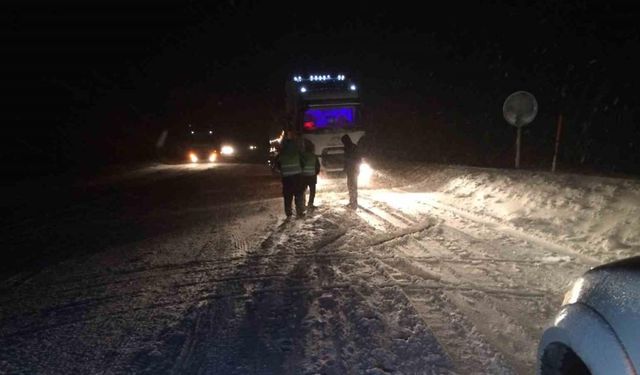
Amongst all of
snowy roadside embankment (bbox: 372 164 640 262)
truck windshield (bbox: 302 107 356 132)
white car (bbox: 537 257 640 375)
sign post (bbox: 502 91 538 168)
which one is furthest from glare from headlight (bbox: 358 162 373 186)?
white car (bbox: 537 257 640 375)

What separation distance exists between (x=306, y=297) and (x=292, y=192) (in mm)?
5398

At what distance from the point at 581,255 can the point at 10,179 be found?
2835cm

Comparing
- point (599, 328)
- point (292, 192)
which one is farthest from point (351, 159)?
point (599, 328)

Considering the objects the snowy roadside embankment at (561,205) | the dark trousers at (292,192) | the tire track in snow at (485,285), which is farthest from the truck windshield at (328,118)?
the tire track in snow at (485,285)

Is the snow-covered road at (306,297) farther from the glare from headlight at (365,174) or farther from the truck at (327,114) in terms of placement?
the truck at (327,114)

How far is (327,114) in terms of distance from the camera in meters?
19.5

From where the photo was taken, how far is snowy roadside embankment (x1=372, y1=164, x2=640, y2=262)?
7734mm

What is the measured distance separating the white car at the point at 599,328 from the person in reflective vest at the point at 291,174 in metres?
8.43

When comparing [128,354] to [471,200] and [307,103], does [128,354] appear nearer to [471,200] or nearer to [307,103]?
[471,200]

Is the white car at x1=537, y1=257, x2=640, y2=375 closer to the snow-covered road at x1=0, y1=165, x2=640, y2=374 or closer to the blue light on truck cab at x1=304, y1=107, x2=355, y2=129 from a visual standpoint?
the snow-covered road at x1=0, y1=165, x2=640, y2=374

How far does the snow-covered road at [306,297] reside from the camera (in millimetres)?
4527

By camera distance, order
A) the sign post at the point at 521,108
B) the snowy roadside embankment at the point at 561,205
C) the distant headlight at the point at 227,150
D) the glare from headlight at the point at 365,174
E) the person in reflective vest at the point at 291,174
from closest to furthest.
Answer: the snowy roadside embankment at the point at 561,205
the person in reflective vest at the point at 291,174
the sign post at the point at 521,108
the glare from headlight at the point at 365,174
the distant headlight at the point at 227,150

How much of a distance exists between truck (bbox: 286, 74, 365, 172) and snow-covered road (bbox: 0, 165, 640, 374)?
8789 mm

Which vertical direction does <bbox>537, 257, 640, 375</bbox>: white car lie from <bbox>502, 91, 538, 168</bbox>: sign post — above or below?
below
